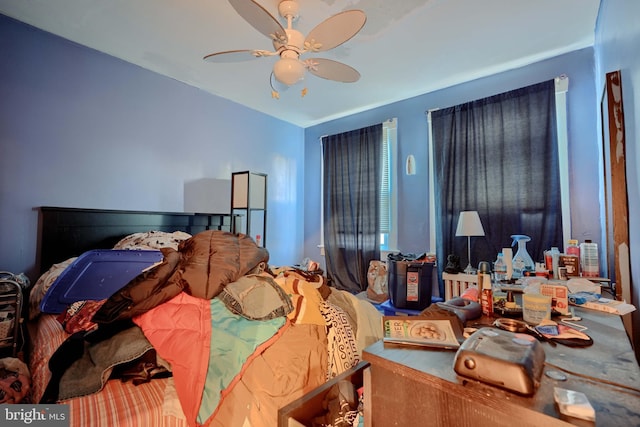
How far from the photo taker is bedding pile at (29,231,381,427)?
1.06 m

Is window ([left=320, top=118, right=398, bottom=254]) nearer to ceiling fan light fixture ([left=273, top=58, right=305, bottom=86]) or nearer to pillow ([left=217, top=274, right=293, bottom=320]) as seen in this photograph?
ceiling fan light fixture ([left=273, top=58, right=305, bottom=86])

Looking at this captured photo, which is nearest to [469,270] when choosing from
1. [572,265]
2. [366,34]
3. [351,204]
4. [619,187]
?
[572,265]

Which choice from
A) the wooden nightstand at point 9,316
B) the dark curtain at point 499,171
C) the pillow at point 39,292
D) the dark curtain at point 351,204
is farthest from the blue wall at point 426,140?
the wooden nightstand at point 9,316

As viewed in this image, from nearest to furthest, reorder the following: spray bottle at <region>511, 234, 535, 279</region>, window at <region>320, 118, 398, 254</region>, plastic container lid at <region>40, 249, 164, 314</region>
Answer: plastic container lid at <region>40, 249, 164, 314</region> < spray bottle at <region>511, 234, 535, 279</region> < window at <region>320, 118, 398, 254</region>

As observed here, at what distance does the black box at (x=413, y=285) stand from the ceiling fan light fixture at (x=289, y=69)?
81.5 inches

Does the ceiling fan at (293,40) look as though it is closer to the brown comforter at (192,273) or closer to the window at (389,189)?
the brown comforter at (192,273)

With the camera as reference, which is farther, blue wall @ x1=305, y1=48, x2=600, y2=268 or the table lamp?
the table lamp

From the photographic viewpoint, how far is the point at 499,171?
288cm

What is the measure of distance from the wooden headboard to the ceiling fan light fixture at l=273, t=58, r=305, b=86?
195 centimetres

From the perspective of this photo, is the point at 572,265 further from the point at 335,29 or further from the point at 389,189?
the point at 389,189

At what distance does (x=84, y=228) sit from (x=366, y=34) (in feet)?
9.31

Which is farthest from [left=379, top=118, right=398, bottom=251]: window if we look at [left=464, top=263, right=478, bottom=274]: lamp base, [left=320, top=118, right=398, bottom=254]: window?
[left=464, top=263, right=478, bottom=274]: lamp base

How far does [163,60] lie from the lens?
9.04 feet

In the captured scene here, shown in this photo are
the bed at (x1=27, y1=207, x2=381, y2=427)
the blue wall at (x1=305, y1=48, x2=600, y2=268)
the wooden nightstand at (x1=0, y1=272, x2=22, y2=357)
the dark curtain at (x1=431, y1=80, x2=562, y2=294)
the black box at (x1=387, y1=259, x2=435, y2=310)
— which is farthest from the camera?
the black box at (x1=387, y1=259, x2=435, y2=310)
